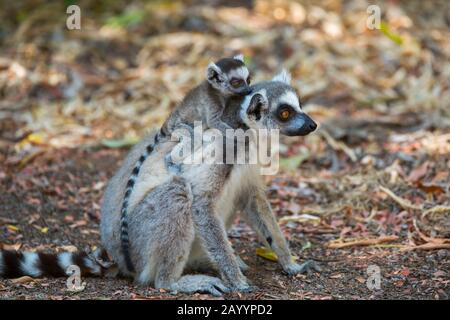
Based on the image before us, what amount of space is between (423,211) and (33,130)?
22.6 feet

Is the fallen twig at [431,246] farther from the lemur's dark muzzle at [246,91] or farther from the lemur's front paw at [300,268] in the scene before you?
the lemur's dark muzzle at [246,91]

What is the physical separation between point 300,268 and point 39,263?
2.85 m

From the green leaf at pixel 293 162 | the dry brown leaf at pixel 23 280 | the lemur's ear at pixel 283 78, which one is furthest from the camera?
the green leaf at pixel 293 162

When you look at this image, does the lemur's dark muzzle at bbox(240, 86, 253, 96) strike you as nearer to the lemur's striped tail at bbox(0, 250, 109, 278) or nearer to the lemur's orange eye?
the lemur's orange eye

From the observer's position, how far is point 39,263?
7.30 meters

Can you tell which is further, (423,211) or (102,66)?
(102,66)

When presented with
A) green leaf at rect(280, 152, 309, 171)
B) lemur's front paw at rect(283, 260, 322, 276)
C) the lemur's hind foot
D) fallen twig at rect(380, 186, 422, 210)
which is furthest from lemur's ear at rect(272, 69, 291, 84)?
green leaf at rect(280, 152, 309, 171)

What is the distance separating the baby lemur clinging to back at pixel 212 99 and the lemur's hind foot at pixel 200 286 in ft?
4.25

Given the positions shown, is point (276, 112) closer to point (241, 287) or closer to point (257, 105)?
point (257, 105)

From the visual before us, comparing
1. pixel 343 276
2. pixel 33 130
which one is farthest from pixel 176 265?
pixel 33 130

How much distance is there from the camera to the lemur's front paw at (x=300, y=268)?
7.71m

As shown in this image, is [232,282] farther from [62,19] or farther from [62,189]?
[62,19]

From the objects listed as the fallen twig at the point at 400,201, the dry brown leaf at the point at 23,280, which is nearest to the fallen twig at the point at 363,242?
the fallen twig at the point at 400,201

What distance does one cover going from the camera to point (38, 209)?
9.55 metres
